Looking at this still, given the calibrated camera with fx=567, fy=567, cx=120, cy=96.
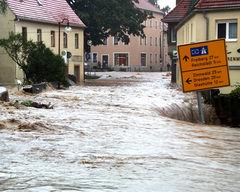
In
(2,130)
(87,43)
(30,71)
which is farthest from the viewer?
(87,43)

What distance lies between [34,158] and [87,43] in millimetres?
54542

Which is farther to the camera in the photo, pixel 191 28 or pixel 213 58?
pixel 191 28

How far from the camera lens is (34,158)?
415 inches

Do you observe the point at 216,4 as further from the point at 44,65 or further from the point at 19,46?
the point at 19,46

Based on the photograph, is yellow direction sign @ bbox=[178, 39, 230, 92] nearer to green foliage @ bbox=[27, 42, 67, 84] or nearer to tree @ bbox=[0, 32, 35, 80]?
green foliage @ bbox=[27, 42, 67, 84]

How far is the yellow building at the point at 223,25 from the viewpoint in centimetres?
3369

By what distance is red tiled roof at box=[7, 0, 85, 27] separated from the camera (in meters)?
45.5

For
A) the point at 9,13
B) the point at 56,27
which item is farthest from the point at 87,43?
the point at 9,13

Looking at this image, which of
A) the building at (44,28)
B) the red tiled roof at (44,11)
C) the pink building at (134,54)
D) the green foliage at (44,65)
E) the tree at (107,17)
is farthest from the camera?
the pink building at (134,54)

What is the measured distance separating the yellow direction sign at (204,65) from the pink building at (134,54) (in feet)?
277

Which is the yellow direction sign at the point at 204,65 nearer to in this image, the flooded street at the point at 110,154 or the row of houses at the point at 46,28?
the flooded street at the point at 110,154

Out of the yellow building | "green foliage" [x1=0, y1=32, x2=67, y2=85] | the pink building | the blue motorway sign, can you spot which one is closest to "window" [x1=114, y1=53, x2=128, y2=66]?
the pink building

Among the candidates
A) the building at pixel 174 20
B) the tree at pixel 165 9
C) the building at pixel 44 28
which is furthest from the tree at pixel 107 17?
the tree at pixel 165 9

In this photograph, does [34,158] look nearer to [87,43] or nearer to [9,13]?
[9,13]
